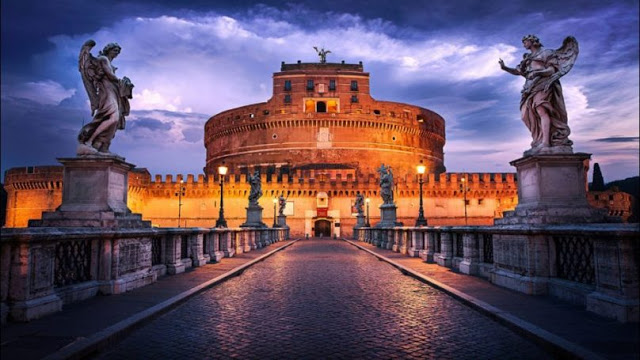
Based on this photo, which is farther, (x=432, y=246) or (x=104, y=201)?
(x=432, y=246)

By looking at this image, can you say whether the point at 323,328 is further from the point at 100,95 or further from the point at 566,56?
the point at 566,56

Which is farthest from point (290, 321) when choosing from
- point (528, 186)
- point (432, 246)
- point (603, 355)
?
point (432, 246)

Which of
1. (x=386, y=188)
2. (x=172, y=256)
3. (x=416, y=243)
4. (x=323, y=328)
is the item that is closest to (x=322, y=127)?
(x=386, y=188)

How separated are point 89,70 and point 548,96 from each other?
7.44m

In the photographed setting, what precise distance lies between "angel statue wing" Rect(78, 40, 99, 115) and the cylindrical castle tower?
5690cm

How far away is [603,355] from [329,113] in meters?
64.6

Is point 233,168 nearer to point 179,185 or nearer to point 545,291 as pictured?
point 179,185

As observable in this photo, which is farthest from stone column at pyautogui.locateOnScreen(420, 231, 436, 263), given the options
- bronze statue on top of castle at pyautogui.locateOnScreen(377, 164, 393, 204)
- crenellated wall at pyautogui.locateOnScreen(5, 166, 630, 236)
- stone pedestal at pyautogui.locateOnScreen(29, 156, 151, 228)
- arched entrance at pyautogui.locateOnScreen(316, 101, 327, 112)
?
arched entrance at pyautogui.locateOnScreen(316, 101, 327, 112)

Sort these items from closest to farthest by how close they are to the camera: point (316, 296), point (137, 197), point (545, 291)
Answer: point (545, 291) < point (316, 296) < point (137, 197)

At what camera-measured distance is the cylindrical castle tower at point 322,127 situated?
67250mm

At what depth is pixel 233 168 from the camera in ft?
232

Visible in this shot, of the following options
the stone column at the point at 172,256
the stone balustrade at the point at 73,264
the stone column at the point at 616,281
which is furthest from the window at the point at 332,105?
the stone column at the point at 616,281

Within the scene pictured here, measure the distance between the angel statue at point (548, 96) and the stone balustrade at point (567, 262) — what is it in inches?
60.7

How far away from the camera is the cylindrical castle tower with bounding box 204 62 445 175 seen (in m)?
67.2
